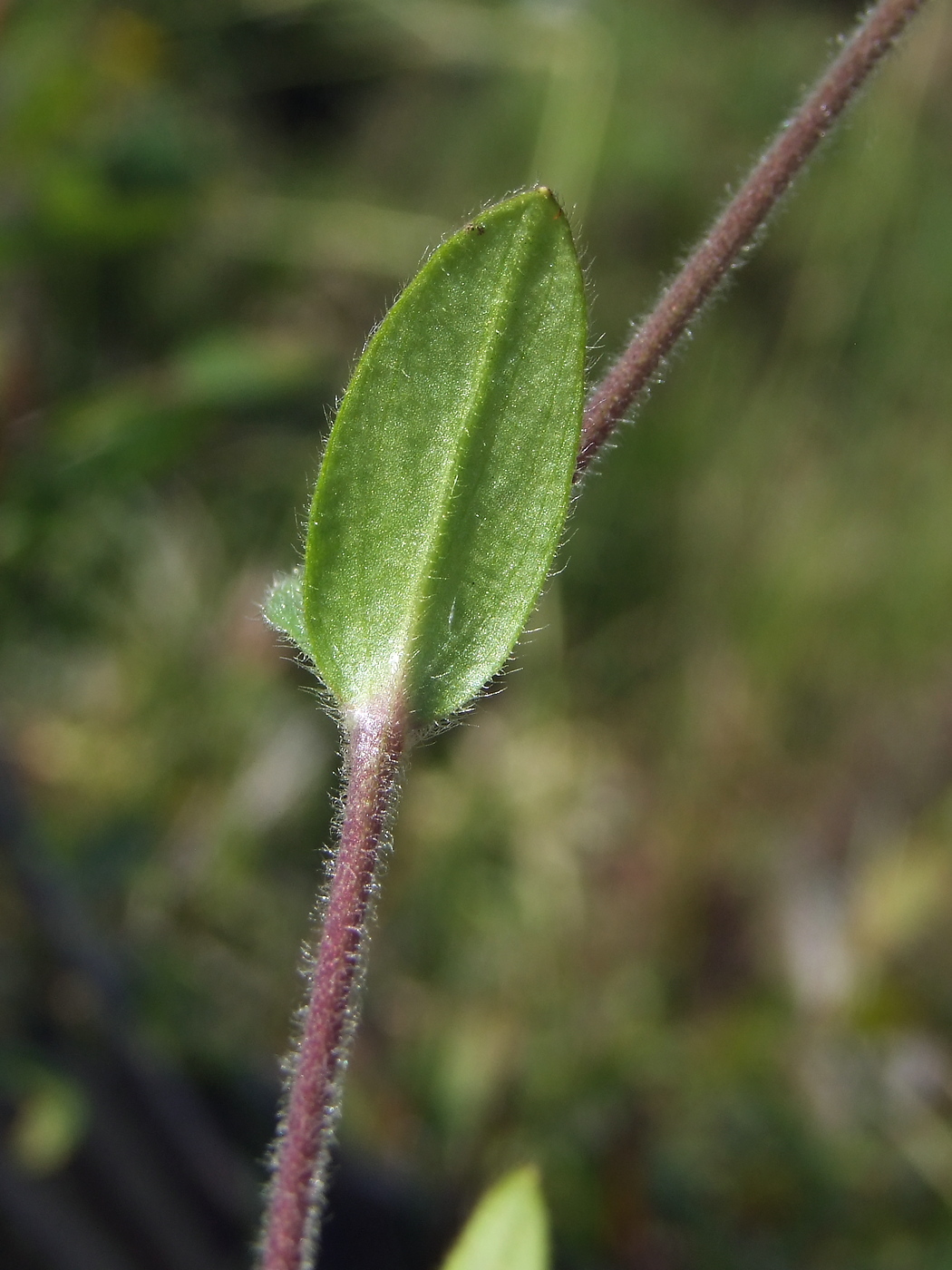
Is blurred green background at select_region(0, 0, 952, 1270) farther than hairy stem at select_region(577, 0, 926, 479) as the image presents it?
Yes

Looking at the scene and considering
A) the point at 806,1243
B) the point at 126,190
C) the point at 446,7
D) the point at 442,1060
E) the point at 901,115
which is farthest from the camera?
the point at 901,115

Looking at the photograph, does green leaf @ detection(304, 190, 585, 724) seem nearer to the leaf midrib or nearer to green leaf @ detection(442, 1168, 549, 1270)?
the leaf midrib

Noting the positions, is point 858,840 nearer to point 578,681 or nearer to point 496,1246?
point 578,681

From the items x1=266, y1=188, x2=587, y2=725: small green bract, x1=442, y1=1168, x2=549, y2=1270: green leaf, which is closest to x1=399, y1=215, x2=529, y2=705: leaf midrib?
x1=266, y1=188, x2=587, y2=725: small green bract

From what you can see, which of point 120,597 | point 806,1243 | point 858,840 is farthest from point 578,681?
point 806,1243

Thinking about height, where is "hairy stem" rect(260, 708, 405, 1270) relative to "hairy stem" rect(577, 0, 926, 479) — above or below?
below

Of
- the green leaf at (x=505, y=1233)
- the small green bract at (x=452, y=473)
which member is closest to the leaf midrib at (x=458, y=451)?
the small green bract at (x=452, y=473)

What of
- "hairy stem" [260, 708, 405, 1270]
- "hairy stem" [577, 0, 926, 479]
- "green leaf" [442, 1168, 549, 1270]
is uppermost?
"hairy stem" [577, 0, 926, 479]
